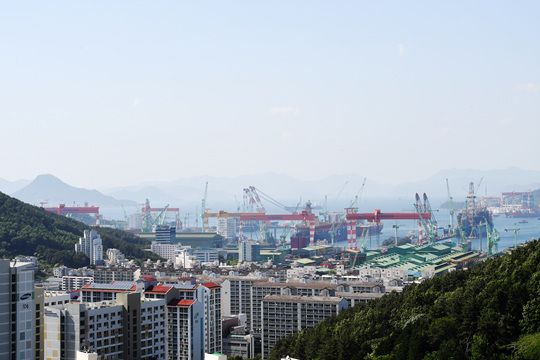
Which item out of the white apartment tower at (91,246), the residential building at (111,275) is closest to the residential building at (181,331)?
the residential building at (111,275)

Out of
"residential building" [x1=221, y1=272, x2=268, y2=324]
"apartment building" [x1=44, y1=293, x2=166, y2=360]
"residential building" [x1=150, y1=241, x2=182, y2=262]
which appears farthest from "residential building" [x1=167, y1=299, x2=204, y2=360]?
"residential building" [x1=150, y1=241, x2=182, y2=262]

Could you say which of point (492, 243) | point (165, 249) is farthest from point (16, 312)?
point (492, 243)

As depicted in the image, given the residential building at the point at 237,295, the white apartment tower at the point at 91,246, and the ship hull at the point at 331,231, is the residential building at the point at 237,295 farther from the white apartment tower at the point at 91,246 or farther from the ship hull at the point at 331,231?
the ship hull at the point at 331,231

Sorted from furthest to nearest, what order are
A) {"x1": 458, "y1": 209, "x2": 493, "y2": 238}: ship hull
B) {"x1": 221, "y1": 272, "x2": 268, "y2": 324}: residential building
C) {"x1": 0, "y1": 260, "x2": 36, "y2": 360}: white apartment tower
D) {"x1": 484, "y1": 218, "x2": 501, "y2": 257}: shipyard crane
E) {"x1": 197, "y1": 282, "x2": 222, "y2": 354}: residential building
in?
{"x1": 458, "y1": 209, "x2": 493, "y2": 238}: ship hull, {"x1": 484, "y1": 218, "x2": 501, "y2": 257}: shipyard crane, {"x1": 221, "y1": 272, "x2": 268, "y2": 324}: residential building, {"x1": 197, "y1": 282, "x2": 222, "y2": 354}: residential building, {"x1": 0, "y1": 260, "x2": 36, "y2": 360}: white apartment tower

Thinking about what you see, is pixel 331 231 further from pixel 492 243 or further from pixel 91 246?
pixel 91 246

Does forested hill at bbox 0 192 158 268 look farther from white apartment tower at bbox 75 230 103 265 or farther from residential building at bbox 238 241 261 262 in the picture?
residential building at bbox 238 241 261 262

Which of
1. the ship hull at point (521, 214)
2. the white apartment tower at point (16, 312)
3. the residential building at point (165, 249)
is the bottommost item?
the residential building at point (165, 249)
